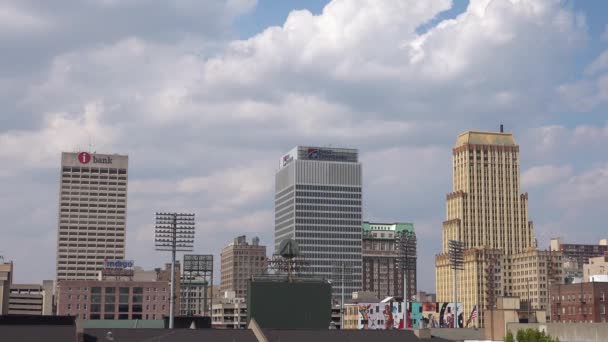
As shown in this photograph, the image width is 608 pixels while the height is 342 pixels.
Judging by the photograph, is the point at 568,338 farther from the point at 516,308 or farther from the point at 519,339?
the point at 516,308

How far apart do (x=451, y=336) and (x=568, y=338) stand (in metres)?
51.3

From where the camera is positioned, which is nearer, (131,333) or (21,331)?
(21,331)

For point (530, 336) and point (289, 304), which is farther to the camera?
point (530, 336)

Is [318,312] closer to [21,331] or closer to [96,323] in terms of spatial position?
[21,331]

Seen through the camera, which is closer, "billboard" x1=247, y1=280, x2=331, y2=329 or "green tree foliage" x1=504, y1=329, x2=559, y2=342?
"billboard" x1=247, y1=280, x2=331, y2=329

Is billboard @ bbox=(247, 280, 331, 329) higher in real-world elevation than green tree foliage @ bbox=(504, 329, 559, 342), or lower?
higher

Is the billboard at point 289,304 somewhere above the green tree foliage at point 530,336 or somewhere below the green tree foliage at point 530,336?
above

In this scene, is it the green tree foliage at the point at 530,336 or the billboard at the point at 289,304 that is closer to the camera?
the billboard at the point at 289,304

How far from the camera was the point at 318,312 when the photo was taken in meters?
112

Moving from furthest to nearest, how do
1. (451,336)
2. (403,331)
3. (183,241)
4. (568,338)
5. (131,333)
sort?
1. (451,336)
2. (183,241)
3. (568,338)
4. (403,331)
5. (131,333)

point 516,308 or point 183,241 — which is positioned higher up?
point 183,241

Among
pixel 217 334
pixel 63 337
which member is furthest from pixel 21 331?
pixel 217 334

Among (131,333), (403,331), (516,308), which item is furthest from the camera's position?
(516,308)

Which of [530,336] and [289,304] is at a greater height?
[289,304]
